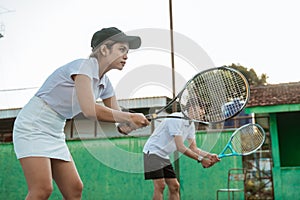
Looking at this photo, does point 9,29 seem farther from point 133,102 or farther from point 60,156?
point 60,156

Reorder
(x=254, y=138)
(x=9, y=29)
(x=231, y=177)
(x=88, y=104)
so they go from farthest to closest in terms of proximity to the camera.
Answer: (x=9, y=29) < (x=231, y=177) < (x=254, y=138) < (x=88, y=104)

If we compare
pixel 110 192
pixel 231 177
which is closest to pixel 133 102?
pixel 110 192

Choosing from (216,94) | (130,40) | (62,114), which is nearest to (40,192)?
(62,114)

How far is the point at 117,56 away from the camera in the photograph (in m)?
1.87

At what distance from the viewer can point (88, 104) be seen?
1.71 meters

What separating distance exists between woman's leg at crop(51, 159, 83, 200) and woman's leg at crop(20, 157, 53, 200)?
0.10 m

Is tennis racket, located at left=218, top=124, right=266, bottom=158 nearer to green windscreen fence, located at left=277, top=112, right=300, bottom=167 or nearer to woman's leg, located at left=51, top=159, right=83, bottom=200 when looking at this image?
woman's leg, located at left=51, top=159, right=83, bottom=200

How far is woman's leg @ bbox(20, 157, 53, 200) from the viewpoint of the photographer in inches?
67.8

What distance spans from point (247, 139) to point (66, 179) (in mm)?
2603

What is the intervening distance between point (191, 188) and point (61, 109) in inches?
159

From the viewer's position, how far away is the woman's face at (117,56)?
1875 mm

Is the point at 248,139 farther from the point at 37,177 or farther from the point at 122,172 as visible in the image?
the point at 37,177

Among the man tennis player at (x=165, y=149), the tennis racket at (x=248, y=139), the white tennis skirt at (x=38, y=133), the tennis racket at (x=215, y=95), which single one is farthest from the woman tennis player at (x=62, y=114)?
the tennis racket at (x=248, y=139)

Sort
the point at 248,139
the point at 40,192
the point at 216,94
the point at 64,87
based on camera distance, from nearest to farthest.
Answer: the point at 40,192 < the point at 64,87 < the point at 216,94 < the point at 248,139
